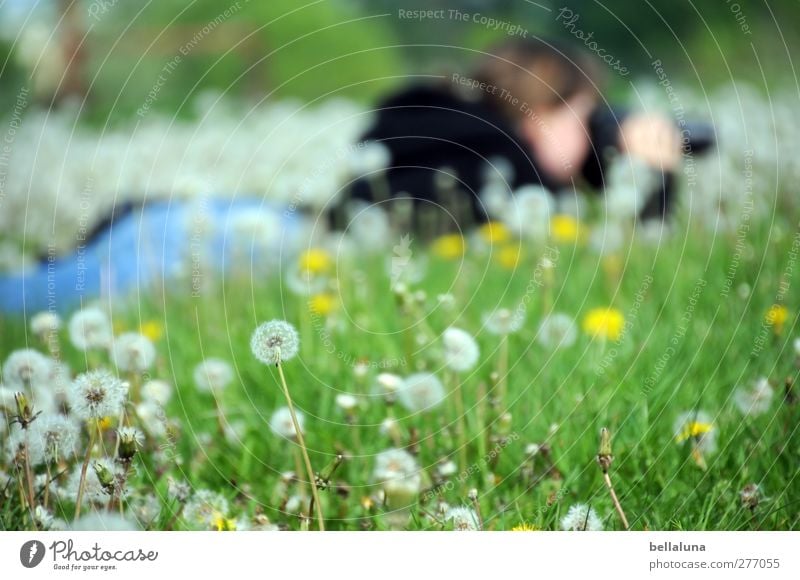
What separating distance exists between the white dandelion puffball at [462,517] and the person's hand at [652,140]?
92 cm

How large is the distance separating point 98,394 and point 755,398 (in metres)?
0.72

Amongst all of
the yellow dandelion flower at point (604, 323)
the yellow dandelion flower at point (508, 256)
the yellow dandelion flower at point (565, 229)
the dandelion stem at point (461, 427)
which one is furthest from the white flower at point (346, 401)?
the yellow dandelion flower at point (565, 229)

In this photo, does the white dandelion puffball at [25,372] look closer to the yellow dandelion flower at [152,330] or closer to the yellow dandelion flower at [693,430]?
the yellow dandelion flower at [152,330]

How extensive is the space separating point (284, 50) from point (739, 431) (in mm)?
1366

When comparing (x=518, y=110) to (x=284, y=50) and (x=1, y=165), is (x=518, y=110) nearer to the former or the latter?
(x=284, y=50)

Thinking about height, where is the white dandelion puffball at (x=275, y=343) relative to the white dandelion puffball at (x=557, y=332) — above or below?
below

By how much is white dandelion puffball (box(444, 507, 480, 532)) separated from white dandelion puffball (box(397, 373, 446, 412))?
5.3 inches

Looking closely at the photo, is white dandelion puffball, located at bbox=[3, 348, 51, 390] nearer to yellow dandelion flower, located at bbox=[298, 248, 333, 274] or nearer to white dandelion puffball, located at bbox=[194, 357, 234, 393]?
white dandelion puffball, located at bbox=[194, 357, 234, 393]

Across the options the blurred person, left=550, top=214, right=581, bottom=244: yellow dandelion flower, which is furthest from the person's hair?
left=550, top=214, right=581, bottom=244: yellow dandelion flower

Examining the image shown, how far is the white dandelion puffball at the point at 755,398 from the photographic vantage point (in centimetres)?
105

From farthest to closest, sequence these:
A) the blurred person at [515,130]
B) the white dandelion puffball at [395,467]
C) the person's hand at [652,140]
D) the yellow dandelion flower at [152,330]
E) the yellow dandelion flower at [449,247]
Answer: the blurred person at [515,130], the person's hand at [652,140], the yellow dandelion flower at [449,247], the yellow dandelion flower at [152,330], the white dandelion puffball at [395,467]

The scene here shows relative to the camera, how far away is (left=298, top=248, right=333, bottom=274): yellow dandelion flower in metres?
1.46

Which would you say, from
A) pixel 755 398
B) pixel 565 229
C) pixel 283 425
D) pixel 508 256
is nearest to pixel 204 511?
pixel 283 425

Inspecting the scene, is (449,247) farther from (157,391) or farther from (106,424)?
(106,424)
